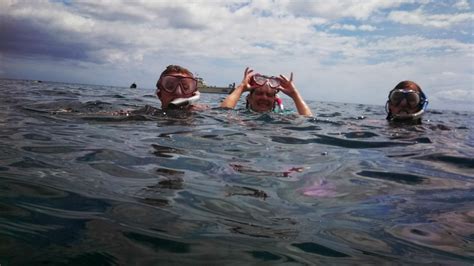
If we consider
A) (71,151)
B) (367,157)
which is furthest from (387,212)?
(71,151)

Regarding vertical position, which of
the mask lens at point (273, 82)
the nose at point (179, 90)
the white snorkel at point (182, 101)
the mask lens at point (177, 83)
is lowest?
the white snorkel at point (182, 101)

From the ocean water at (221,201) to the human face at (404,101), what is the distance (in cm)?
283

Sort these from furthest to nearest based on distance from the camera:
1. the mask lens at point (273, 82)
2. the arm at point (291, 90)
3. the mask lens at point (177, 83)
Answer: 1. the arm at point (291, 90)
2. the mask lens at point (273, 82)
3. the mask lens at point (177, 83)

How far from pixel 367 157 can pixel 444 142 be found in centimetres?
231

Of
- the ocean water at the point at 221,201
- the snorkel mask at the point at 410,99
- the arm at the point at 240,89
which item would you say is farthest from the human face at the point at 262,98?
the ocean water at the point at 221,201

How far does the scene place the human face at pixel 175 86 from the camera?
750 cm

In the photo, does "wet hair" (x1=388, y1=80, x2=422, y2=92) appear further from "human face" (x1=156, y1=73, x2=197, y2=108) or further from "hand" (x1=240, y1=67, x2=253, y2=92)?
"human face" (x1=156, y1=73, x2=197, y2=108)

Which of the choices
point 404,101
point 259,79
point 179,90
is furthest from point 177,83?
point 404,101

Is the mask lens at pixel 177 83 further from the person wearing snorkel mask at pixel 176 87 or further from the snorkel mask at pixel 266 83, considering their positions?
the snorkel mask at pixel 266 83

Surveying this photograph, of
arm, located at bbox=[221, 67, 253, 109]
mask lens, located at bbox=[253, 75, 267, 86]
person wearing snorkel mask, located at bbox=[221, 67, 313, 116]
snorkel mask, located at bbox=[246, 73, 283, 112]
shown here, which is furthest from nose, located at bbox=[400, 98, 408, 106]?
arm, located at bbox=[221, 67, 253, 109]

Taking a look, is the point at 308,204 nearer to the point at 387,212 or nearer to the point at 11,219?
the point at 387,212

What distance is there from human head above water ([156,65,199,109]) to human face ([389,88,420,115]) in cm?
428

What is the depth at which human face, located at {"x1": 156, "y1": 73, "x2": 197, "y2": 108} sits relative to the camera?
7504 mm

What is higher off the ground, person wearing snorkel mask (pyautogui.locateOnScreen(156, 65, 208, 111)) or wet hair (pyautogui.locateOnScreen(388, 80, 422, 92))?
wet hair (pyautogui.locateOnScreen(388, 80, 422, 92))
